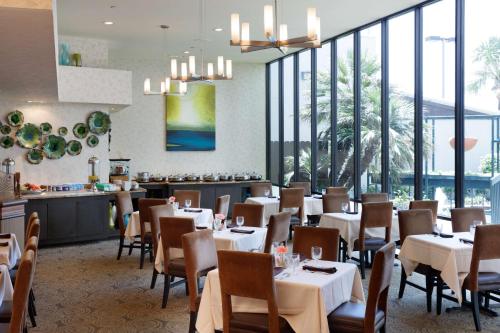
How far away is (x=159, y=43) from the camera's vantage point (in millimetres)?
10891

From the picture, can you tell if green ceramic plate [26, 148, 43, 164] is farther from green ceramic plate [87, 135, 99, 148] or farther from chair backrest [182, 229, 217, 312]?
chair backrest [182, 229, 217, 312]

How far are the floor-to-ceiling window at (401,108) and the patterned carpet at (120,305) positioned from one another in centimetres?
188

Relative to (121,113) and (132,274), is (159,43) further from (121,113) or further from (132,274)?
(132,274)

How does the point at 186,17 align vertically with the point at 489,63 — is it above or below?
above

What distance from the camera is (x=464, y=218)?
6219 mm

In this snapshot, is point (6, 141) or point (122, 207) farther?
point (6, 141)

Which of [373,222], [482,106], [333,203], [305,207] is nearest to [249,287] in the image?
[373,222]

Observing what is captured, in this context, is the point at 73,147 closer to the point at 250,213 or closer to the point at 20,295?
the point at 250,213

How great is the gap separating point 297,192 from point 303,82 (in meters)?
3.77

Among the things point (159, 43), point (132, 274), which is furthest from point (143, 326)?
point (159, 43)

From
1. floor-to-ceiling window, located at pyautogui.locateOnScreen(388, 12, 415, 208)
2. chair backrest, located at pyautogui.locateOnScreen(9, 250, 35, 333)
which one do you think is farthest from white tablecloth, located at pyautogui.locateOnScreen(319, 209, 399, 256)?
chair backrest, located at pyautogui.locateOnScreen(9, 250, 35, 333)

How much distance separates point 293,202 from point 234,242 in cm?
318

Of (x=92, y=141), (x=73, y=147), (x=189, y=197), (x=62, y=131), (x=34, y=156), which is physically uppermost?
(x=62, y=131)

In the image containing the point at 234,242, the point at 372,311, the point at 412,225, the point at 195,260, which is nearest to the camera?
the point at 372,311
